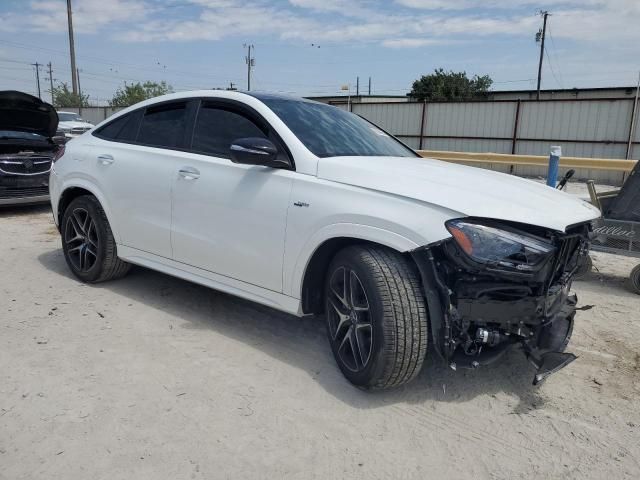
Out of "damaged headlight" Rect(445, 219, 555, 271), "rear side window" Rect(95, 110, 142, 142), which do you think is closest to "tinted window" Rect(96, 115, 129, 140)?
"rear side window" Rect(95, 110, 142, 142)

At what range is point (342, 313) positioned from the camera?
10.4 ft

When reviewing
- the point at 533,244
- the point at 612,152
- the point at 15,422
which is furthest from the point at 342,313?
the point at 612,152

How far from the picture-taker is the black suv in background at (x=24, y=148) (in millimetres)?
8094

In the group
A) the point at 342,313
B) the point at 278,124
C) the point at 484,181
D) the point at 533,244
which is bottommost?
the point at 342,313

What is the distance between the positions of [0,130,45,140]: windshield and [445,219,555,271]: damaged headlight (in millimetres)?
8050

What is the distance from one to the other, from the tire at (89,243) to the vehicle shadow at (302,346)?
166 mm

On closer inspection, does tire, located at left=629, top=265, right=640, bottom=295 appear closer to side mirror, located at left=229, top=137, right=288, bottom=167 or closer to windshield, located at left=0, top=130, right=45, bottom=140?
side mirror, located at left=229, top=137, right=288, bottom=167

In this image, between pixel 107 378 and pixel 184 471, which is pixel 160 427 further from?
pixel 107 378

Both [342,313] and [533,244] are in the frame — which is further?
[342,313]

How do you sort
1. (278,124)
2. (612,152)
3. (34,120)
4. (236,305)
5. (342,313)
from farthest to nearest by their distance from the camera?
1. (612,152)
2. (34,120)
3. (236,305)
4. (278,124)
5. (342,313)

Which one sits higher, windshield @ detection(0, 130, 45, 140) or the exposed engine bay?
windshield @ detection(0, 130, 45, 140)

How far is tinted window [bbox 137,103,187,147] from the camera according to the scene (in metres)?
4.21

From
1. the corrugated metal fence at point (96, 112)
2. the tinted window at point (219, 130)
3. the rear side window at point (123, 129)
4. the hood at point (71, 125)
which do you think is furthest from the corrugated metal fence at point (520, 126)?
the corrugated metal fence at point (96, 112)

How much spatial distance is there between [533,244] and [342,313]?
44.2 inches
